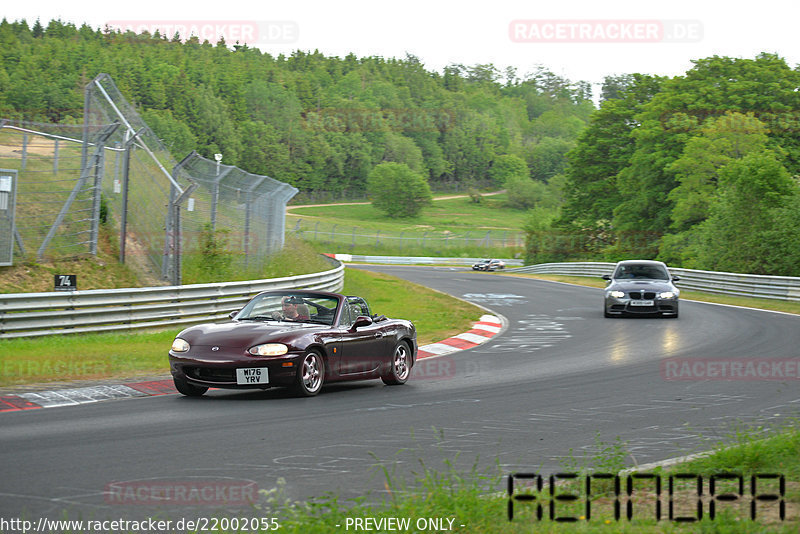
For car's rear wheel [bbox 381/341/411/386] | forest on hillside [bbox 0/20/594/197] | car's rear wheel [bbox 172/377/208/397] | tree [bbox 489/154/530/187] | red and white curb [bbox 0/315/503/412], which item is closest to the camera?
red and white curb [bbox 0/315/503/412]

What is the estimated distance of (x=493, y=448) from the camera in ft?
24.5

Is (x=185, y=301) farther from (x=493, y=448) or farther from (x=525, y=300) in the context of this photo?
(x=525, y=300)

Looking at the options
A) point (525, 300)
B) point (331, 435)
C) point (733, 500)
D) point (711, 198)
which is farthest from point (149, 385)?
point (711, 198)

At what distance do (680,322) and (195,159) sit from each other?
12.1m

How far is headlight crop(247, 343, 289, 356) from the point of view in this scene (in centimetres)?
992

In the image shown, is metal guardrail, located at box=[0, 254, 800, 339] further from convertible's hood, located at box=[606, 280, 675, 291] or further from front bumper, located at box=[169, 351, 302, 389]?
convertible's hood, located at box=[606, 280, 675, 291]

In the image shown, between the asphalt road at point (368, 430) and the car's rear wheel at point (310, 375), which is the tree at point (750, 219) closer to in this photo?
the asphalt road at point (368, 430)

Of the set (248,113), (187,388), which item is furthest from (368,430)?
(248,113)

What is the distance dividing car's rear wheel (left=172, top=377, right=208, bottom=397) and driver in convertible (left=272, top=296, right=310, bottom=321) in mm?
1392

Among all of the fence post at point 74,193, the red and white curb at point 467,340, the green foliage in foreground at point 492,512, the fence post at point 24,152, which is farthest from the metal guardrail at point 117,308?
the green foliage in foreground at point 492,512

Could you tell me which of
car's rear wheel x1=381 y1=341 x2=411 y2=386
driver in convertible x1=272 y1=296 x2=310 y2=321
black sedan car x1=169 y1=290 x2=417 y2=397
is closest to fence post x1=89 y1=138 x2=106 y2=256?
black sedan car x1=169 y1=290 x2=417 y2=397

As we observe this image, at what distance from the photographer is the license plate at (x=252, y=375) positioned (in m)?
9.85

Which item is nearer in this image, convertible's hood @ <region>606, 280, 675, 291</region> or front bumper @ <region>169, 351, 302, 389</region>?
front bumper @ <region>169, 351, 302, 389</region>

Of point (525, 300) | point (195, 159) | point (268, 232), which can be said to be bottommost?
point (525, 300)
